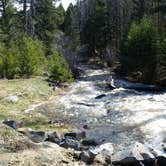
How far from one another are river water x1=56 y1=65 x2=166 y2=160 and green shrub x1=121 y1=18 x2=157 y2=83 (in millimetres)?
4066

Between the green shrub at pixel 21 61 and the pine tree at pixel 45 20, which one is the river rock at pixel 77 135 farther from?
the pine tree at pixel 45 20

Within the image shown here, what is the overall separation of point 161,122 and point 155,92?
1047 centimetres

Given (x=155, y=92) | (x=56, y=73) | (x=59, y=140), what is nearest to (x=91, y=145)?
(x=59, y=140)

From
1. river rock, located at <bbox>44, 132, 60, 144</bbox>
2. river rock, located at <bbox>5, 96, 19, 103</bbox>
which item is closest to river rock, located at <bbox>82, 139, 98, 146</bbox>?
river rock, located at <bbox>44, 132, 60, 144</bbox>

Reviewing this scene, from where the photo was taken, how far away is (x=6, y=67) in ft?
110

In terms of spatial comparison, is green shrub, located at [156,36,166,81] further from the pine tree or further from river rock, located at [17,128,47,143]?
the pine tree

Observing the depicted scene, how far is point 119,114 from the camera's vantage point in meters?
22.7

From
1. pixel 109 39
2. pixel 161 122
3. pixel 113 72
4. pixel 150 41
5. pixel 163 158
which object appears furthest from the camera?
pixel 109 39

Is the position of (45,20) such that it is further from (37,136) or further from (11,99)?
(37,136)

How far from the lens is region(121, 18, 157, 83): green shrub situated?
34656 millimetres

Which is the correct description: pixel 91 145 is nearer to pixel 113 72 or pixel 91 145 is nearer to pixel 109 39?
pixel 113 72

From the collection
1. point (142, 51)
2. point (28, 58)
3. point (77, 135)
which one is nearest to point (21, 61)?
point (28, 58)

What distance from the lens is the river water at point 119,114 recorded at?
17188 mm

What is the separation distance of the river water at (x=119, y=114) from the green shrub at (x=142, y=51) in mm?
4066
